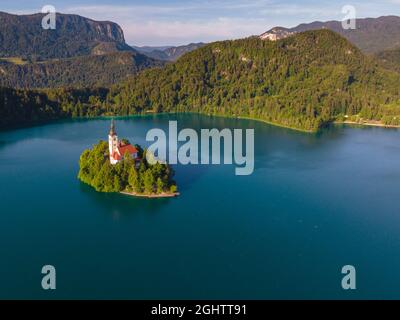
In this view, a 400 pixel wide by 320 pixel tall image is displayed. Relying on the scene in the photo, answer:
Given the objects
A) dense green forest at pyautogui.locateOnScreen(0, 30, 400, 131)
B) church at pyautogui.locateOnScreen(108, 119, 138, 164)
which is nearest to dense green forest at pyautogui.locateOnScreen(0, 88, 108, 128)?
dense green forest at pyautogui.locateOnScreen(0, 30, 400, 131)

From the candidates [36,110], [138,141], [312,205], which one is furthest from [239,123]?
[312,205]

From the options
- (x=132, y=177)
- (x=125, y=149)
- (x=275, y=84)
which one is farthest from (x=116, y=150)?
(x=275, y=84)

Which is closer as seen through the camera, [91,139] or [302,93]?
[91,139]

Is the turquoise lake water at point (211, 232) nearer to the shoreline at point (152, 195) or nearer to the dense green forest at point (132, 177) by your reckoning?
the shoreline at point (152, 195)

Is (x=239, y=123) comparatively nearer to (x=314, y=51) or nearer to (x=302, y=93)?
(x=302, y=93)

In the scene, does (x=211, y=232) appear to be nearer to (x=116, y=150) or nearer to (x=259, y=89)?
(x=116, y=150)

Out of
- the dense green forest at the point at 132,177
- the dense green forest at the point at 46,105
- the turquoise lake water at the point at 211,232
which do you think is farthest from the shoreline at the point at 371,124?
the dense green forest at the point at 132,177

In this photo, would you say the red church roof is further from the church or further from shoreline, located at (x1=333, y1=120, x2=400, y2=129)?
shoreline, located at (x1=333, y1=120, x2=400, y2=129)

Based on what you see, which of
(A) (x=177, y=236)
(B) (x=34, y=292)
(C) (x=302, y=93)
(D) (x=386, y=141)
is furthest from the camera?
(C) (x=302, y=93)
